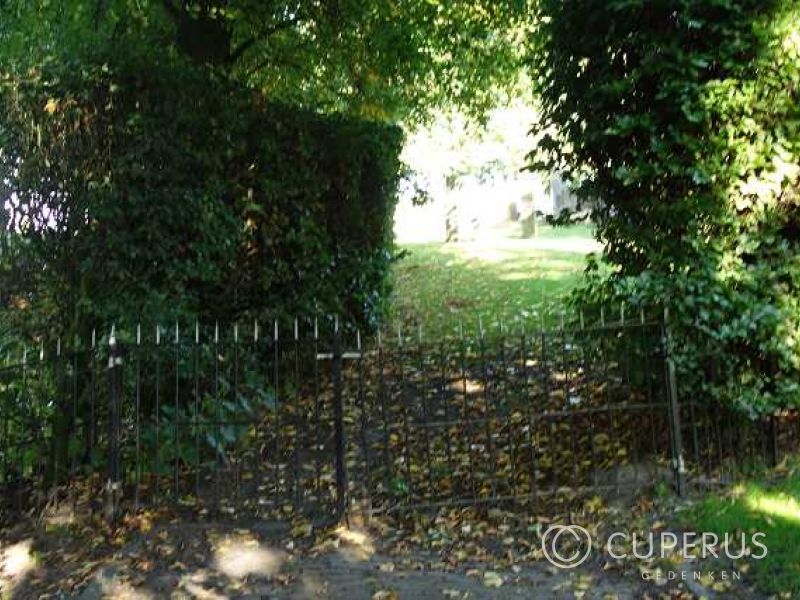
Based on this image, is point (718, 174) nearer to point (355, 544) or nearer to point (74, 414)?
point (355, 544)

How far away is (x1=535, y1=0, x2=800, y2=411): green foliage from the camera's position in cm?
539

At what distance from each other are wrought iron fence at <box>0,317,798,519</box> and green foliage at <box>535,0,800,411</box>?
385 mm

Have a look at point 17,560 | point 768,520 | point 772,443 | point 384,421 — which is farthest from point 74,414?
point 772,443

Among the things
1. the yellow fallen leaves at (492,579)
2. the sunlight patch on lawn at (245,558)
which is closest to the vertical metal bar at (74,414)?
the sunlight patch on lawn at (245,558)

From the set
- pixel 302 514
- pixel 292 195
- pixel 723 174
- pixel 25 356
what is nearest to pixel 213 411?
pixel 302 514

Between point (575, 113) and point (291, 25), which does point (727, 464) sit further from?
point (291, 25)

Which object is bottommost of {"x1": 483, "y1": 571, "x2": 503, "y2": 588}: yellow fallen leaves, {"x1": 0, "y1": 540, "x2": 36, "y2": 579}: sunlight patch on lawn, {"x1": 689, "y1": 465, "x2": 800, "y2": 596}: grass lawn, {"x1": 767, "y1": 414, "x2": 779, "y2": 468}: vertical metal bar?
{"x1": 0, "y1": 540, "x2": 36, "y2": 579}: sunlight patch on lawn

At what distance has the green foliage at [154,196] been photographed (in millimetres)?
6301

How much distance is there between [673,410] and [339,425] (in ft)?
7.93

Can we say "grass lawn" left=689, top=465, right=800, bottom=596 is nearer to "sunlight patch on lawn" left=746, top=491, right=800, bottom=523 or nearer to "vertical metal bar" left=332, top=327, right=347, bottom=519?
"sunlight patch on lawn" left=746, top=491, right=800, bottom=523

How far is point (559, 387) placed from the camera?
7453 millimetres

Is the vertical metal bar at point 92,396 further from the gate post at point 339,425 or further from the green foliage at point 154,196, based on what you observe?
the gate post at point 339,425

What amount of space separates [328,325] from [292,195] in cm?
144

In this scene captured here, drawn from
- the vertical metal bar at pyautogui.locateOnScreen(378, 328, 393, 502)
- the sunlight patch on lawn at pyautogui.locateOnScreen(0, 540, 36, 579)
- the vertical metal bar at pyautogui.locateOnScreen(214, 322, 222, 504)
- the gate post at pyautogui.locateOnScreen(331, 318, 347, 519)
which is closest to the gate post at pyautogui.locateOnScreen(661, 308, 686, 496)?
the vertical metal bar at pyautogui.locateOnScreen(378, 328, 393, 502)
